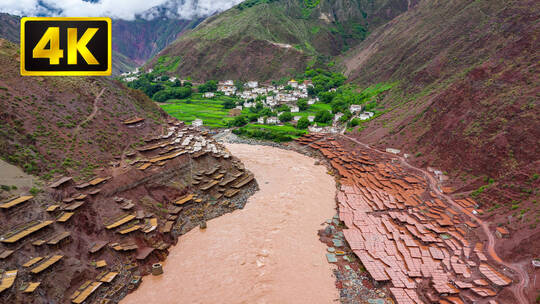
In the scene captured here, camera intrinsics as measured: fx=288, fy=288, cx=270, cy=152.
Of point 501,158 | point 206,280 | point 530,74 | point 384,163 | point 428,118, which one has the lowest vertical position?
point 206,280

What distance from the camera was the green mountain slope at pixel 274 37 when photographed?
104m

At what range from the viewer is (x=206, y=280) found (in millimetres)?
20203

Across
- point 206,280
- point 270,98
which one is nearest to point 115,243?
point 206,280

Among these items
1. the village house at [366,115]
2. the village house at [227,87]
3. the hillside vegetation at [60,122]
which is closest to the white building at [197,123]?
the hillside vegetation at [60,122]

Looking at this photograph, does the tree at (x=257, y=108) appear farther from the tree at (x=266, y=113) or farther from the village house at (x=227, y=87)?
the village house at (x=227, y=87)

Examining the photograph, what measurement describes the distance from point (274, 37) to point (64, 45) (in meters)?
111

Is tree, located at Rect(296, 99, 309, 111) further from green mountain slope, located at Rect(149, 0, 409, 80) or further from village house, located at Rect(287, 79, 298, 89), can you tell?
green mountain slope, located at Rect(149, 0, 409, 80)

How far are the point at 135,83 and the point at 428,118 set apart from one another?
274 ft

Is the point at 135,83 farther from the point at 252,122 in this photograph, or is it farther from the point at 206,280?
the point at 206,280

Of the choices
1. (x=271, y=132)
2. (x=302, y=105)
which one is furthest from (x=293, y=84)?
(x=271, y=132)

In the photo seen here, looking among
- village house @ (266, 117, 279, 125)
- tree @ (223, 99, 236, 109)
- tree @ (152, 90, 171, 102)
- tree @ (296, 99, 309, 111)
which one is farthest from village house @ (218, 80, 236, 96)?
village house @ (266, 117, 279, 125)

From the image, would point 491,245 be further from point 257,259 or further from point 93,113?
point 93,113

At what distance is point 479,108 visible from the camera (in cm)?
3444

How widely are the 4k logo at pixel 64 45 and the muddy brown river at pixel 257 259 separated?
1485cm
